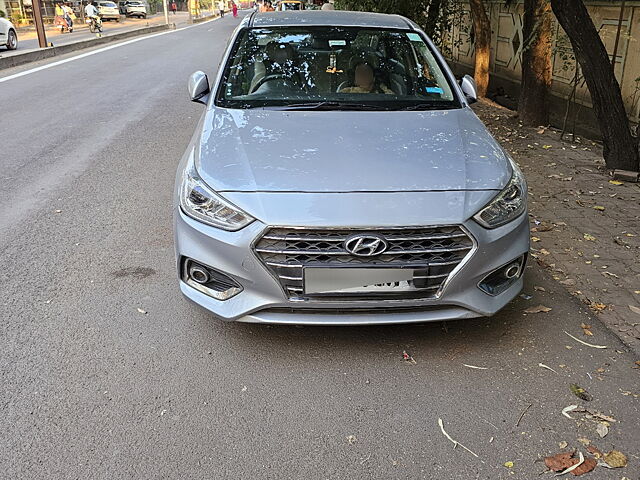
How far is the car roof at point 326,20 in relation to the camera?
4.81 m

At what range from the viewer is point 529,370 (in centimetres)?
316

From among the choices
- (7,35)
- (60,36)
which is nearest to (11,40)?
(7,35)

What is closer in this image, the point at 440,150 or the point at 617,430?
the point at 617,430

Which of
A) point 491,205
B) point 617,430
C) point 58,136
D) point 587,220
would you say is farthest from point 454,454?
point 58,136

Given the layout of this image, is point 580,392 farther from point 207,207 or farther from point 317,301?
point 207,207

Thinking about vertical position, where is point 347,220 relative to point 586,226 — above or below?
above

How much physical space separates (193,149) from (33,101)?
8982mm

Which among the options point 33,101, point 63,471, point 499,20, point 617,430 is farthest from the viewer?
point 499,20

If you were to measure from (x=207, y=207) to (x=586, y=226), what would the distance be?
3.51 m

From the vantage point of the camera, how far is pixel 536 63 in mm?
8609

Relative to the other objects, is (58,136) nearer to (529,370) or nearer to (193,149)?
(193,149)

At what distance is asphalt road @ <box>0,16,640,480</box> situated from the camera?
2.54 metres

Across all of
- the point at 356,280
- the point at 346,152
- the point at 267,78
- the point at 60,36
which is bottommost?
the point at 60,36

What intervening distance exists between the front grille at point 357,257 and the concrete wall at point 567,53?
5.54 metres
